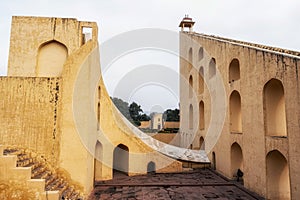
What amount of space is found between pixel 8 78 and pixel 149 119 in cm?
4042

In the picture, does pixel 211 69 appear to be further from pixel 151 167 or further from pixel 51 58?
pixel 51 58

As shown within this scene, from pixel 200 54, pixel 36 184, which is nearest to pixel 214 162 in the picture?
pixel 200 54

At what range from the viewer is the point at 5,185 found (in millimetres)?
5523

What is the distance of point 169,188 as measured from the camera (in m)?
9.53

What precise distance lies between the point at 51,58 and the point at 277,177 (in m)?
11.1

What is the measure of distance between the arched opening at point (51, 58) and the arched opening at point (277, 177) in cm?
991

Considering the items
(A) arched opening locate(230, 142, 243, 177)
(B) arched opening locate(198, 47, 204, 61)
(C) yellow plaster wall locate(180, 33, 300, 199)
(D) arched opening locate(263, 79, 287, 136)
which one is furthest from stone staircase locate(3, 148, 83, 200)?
(B) arched opening locate(198, 47, 204, 61)

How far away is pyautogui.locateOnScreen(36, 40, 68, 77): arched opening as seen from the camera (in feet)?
35.0

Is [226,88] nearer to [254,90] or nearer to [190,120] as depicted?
[254,90]

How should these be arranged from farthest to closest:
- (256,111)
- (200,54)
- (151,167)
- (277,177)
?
(200,54)
(151,167)
(256,111)
(277,177)

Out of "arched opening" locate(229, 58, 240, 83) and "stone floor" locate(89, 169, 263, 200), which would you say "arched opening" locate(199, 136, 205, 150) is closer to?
"stone floor" locate(89, 169, 263, 200)

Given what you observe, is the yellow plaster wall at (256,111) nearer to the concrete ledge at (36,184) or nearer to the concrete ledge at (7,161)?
the concrete ledge at (36,184)

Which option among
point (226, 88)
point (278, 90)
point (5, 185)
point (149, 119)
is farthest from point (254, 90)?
point (149, 119)

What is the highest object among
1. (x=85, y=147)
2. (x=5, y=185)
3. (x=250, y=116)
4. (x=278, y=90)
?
(x=278, y=90)
